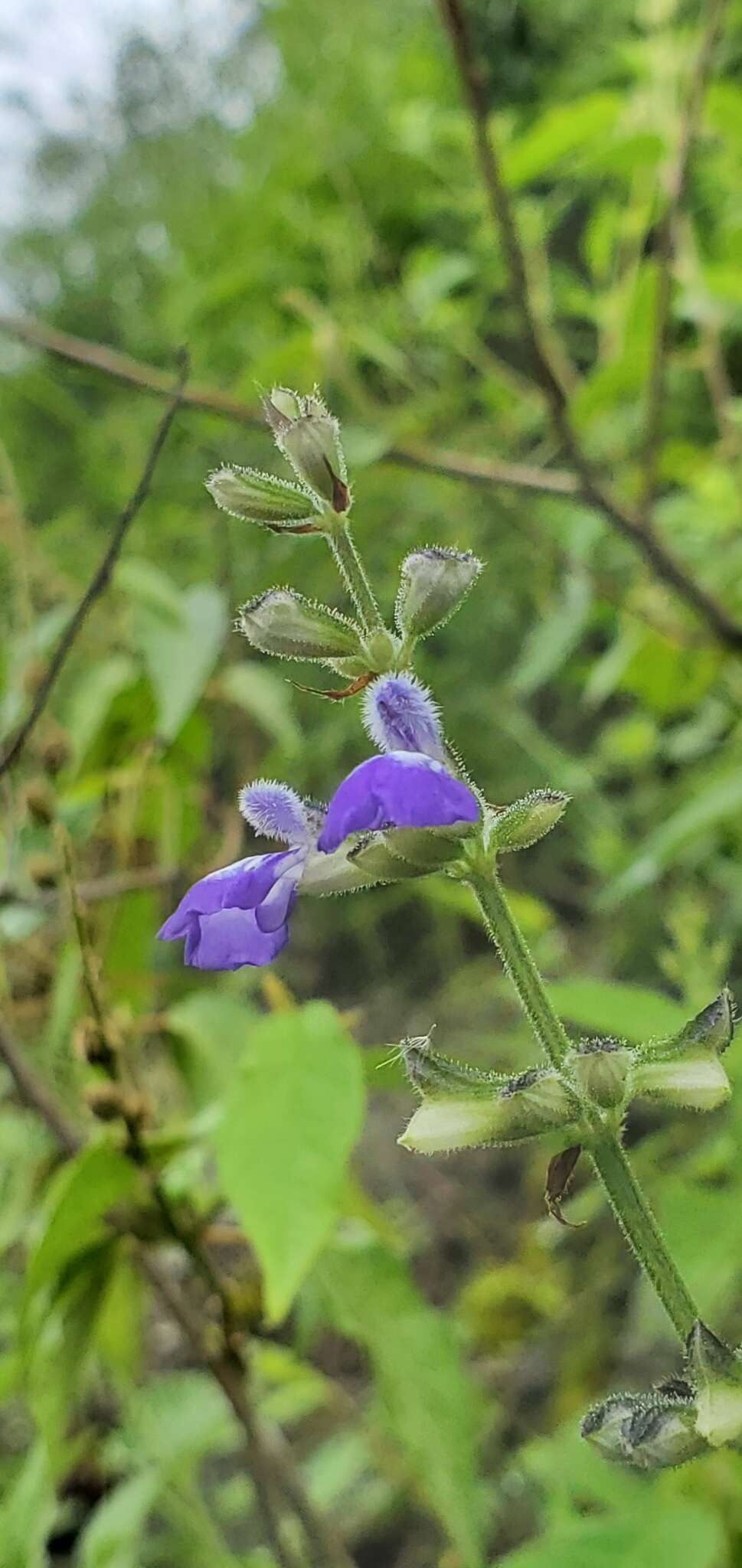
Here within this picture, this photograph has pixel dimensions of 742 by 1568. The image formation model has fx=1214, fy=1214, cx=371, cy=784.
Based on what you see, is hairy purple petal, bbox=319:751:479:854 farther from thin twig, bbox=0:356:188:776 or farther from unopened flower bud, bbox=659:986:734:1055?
thin twig, bbox=0:356:188:776

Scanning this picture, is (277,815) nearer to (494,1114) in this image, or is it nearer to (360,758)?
(494,1114)

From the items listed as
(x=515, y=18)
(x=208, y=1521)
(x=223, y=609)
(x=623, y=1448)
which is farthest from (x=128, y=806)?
(x=515, y=18)

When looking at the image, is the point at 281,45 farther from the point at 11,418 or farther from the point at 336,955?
the point at 336,955

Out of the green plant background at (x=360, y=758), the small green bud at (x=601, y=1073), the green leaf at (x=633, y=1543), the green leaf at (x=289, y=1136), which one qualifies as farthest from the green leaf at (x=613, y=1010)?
the small green bud at (x=601, y=1073)

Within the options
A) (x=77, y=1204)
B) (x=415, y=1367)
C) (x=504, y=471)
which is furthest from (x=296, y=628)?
(x=504, y=471)

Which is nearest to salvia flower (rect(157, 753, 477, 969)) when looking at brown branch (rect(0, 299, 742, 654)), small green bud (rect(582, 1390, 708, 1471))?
small green bud (rect(582, 1390, 708, 1471))

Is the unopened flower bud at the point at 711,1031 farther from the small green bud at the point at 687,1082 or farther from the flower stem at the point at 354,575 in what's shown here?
the flower stem at the point at 354,575
